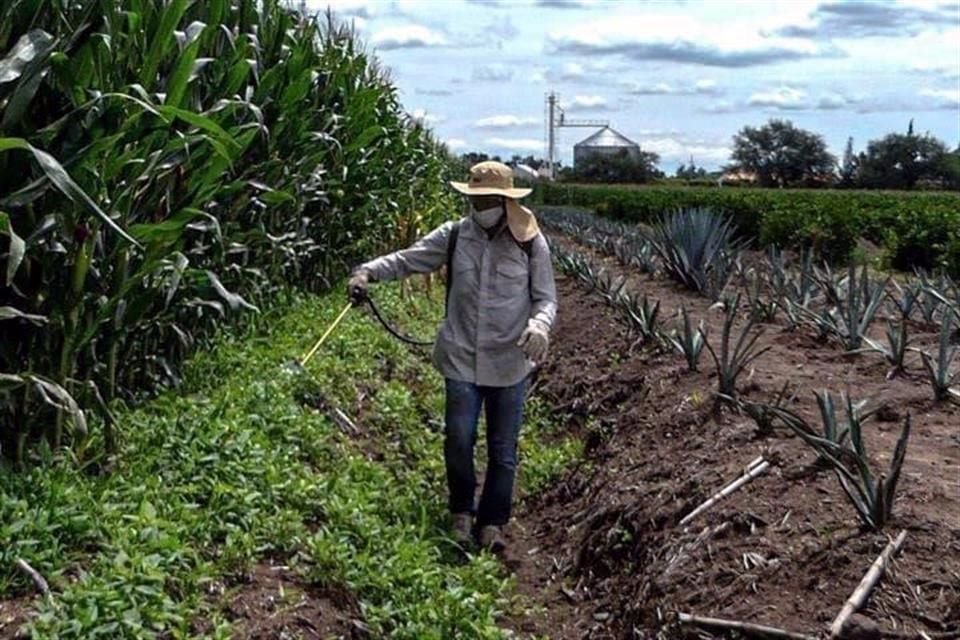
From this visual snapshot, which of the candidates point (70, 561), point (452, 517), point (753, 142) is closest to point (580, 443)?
point (452, 517)

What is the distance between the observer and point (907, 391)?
624 centimetres

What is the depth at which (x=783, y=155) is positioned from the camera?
7969cm

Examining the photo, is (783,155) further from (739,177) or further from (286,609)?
(286,609)

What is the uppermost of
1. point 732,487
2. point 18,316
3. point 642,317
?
point 18,316

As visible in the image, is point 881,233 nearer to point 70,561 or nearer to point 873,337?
point 873,337

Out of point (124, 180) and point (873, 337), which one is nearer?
point (124, 180)

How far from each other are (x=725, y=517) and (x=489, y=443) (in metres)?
1.43

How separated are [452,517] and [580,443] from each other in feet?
6.45


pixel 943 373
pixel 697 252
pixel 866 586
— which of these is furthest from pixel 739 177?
pixel 866 586

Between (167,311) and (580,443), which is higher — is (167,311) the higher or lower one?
the higher one

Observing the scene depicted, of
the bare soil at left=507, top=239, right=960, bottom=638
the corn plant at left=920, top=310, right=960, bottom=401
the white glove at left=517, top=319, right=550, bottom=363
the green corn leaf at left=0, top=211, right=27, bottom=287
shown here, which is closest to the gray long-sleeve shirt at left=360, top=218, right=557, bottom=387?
the white glove at left=517, top=319, right=550, bottom=363

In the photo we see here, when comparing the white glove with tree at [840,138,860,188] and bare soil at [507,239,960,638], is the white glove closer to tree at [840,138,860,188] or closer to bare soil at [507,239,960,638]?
bare soil at [507,239,960,638]

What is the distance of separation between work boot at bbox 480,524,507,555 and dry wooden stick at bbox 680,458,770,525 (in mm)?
1103

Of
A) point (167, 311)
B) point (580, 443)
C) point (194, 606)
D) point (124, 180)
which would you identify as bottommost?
point (580, 443)
